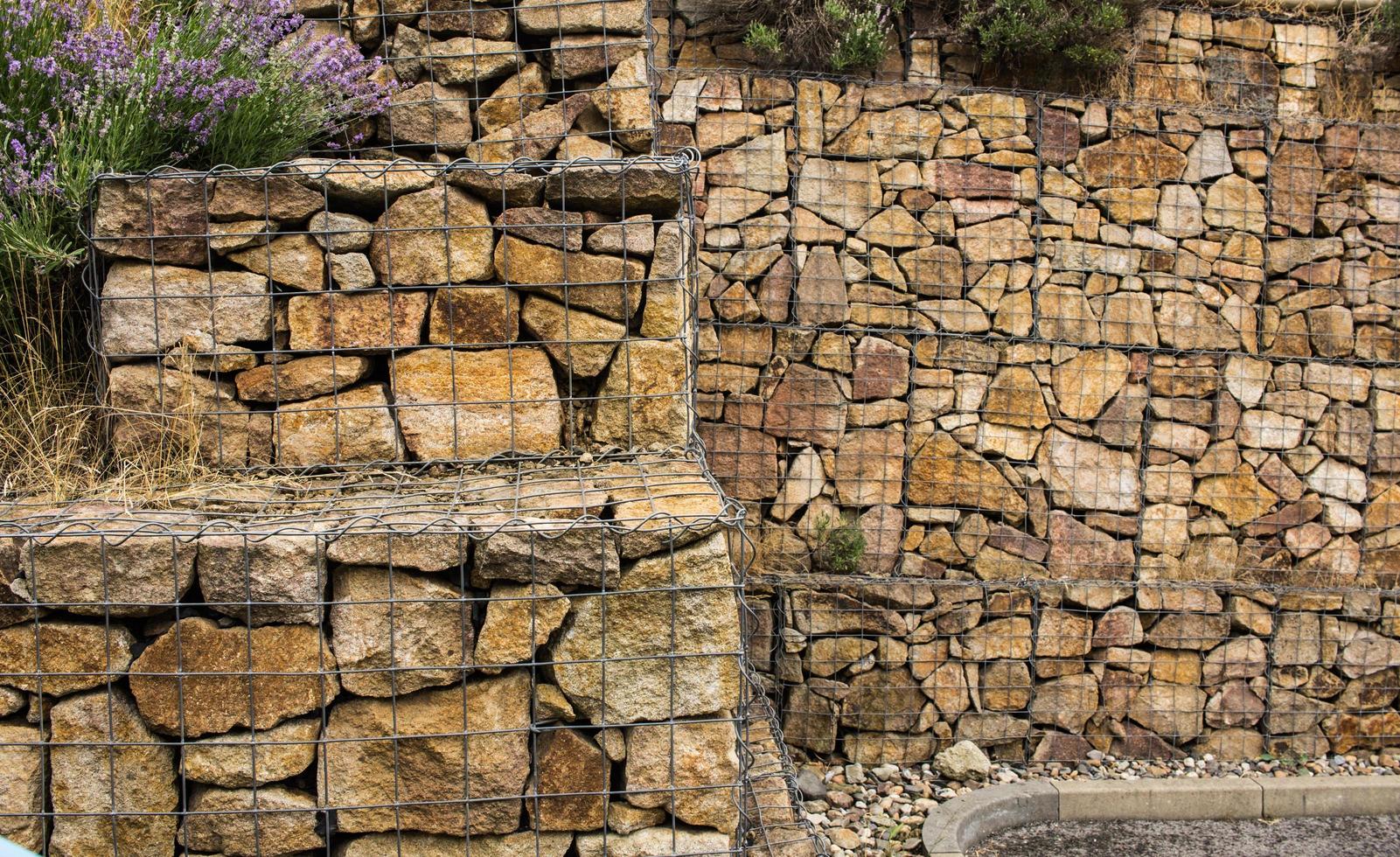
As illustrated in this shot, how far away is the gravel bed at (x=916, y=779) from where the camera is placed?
167 inches

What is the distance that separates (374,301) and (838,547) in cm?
256

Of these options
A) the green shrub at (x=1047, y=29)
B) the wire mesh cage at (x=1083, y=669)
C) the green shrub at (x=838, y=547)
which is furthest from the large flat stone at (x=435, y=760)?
the green shrub at (x=1047, y=29)

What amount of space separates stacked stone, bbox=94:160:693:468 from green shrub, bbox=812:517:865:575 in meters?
1.90

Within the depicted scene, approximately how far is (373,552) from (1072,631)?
11.9 ft

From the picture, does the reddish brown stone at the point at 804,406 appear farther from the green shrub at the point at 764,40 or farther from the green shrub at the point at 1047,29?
the green shrub at the point at 1047,29

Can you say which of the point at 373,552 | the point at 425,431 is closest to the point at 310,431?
the point at 425,431

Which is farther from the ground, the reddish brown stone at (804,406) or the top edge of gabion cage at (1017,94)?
the top edge of gabion cage at (1017,94)

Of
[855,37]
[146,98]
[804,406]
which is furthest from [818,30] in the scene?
[146,98]

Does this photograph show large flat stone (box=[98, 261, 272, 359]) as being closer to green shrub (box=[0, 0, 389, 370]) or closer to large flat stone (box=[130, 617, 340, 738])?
green shrub (box=[0, 0, 389, 370])

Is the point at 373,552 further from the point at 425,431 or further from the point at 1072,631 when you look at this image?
the point at 1072,631

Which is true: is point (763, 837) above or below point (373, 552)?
below

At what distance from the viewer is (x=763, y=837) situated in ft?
10.5

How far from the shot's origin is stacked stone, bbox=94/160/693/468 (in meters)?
3.18

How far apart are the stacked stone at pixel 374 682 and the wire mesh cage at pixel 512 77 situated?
1.65 meters
